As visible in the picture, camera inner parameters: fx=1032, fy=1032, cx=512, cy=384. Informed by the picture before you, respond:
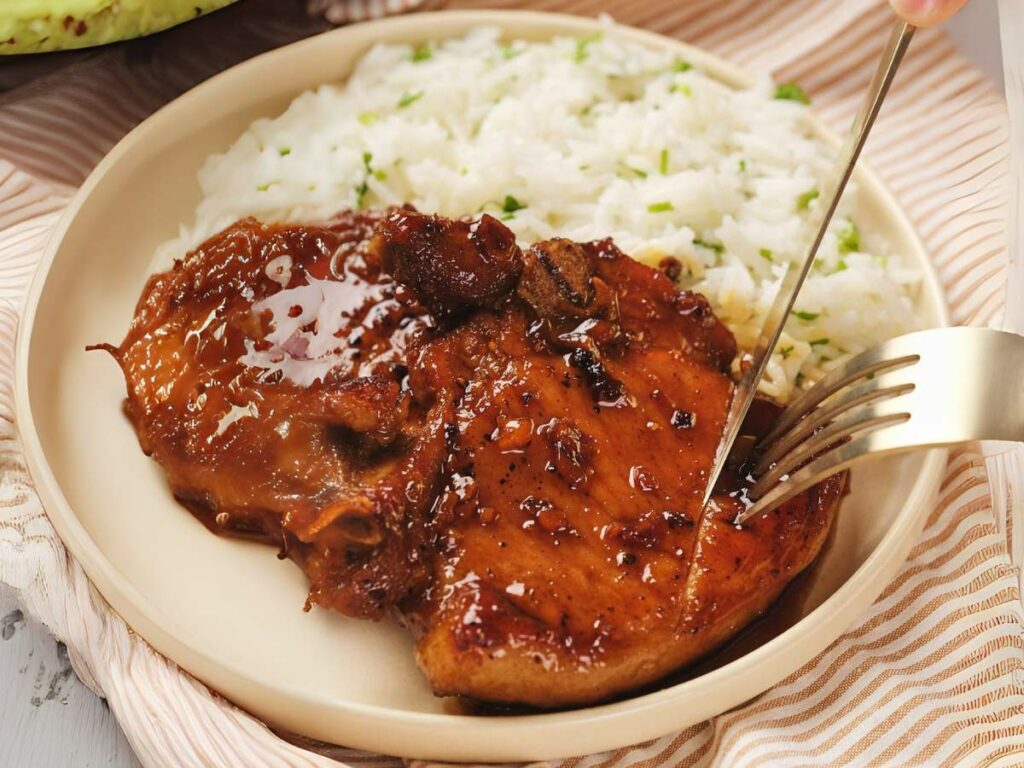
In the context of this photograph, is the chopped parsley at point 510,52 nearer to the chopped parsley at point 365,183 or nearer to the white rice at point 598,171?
the white rice at point 598,171

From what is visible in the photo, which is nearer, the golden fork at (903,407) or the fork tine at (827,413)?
the golden fork at (903,407)

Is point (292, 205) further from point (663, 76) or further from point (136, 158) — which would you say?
point (663, 76)

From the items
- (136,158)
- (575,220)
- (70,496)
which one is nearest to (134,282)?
(136,158)

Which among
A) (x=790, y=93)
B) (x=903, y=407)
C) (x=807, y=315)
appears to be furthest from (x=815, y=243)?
(x=790, y=93)

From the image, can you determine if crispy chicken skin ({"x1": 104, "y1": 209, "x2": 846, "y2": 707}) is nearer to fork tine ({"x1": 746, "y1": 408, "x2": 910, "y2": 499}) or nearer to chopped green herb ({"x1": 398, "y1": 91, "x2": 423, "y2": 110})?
fork tine ({"x1": 746, "y1": 408, "x2": 910, "y2": 499})

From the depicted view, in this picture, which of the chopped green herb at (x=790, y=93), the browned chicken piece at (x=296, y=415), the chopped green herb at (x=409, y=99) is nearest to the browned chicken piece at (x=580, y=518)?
the browned chicken piece at (x=296, y=415)

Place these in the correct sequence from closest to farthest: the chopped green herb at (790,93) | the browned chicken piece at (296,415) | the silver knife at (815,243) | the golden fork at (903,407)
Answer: the silver knife at (815,243) < the golden fork at (903,407) < the browned chicken piece at (296,415) < the chopped green herb at (790,93)
